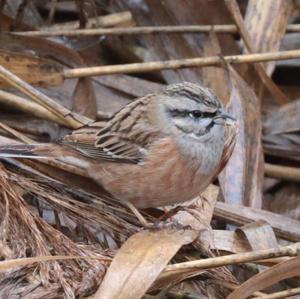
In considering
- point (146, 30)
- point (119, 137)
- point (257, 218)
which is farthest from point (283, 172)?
point (146, 30)

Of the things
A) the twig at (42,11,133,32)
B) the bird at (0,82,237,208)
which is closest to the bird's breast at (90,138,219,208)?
the bird at (0,82,237,208)

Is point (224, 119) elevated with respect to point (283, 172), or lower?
elevated

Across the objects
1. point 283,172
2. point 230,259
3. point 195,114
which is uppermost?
point 195,114

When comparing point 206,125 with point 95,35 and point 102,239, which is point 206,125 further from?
point 95,35

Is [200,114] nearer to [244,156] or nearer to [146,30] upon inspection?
[244,156]

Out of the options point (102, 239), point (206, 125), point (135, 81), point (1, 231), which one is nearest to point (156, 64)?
point (135, 81)
